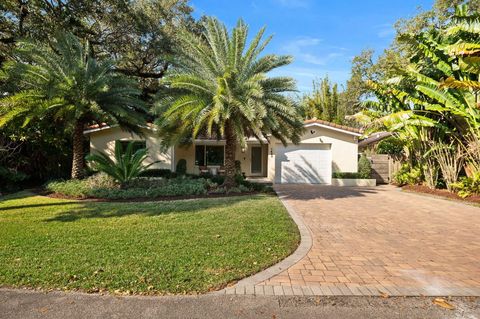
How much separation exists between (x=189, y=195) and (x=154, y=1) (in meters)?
14.2

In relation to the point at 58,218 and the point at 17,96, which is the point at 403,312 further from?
the point at 17,96

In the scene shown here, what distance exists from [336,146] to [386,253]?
13403 millimetres

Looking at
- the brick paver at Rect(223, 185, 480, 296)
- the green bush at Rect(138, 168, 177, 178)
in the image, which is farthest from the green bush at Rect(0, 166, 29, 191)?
the brick paver at Rect(223, 185, 480, 296)

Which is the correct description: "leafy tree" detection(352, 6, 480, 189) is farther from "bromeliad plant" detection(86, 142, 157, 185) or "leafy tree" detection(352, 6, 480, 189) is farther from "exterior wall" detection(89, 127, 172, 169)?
"exterior wall" detection(89, 127, 172, 169)

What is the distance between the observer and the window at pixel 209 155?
20.4 m

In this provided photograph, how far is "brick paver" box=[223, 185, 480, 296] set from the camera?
13.7 feet

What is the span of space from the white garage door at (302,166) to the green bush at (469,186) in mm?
6795

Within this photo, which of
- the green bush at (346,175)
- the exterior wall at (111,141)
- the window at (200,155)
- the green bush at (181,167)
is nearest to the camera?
the green bush at (346,175)

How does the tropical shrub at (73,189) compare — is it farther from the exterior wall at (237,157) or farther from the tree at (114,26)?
the exterior wall at (237,157)

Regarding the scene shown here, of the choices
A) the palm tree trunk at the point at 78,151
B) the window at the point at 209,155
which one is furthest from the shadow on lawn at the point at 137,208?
the window at the point at 209,155

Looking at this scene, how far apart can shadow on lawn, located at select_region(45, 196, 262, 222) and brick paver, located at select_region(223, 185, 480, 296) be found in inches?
110

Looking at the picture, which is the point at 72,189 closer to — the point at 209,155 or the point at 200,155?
the point at 200,155

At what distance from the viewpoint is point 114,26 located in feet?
58.0

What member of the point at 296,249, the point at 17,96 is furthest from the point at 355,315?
the point at 17,96
